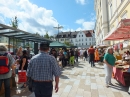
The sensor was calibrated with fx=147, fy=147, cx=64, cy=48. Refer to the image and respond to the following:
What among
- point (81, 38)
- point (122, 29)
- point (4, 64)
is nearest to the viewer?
point (4, 64)

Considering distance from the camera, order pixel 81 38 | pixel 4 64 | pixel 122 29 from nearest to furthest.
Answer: pixel 4 64
pixel 122 29
pixel 81 38

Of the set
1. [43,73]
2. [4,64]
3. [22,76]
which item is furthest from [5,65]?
[22,76]

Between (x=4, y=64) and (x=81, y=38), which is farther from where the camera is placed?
(x=81, y=38)

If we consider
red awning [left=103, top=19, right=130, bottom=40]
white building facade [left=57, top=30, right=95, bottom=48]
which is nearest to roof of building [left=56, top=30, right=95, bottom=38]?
white building facade [left=57, top=30, right=95, bottom=48]

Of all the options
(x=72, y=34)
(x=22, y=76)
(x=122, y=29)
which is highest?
(x=72, y=34)

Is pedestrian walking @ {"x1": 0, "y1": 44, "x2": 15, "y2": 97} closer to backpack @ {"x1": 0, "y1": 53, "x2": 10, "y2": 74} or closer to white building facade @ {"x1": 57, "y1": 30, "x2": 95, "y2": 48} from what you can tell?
backpack @ {"x1": 0, "y1": 53, "x2": 10, "y2": 74}

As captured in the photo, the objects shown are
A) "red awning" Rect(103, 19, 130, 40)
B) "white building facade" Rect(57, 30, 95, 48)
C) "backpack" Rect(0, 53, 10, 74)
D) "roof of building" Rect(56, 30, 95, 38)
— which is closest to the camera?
"backpack" Rect(0, 53, 10, 74)

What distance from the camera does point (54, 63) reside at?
3008 millimetres

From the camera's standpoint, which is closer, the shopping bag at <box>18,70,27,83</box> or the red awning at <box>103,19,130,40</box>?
the red awning at <box>103,19,130,40</box>

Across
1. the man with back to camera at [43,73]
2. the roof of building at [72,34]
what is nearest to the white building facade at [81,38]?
the roof of building at [72,34]

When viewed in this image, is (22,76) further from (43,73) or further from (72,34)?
(72,34)

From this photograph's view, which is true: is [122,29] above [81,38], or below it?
below

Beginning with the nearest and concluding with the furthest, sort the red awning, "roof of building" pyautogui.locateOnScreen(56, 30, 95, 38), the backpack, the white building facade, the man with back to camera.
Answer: the man with back to camera < the backpack < the red awning < the white building facade < "roof of building" pyautogui.locateOnScreen(56, 30, 95, 38)

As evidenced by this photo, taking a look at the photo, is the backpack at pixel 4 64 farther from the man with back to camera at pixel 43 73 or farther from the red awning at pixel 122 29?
the red awning at pixel 122 29
